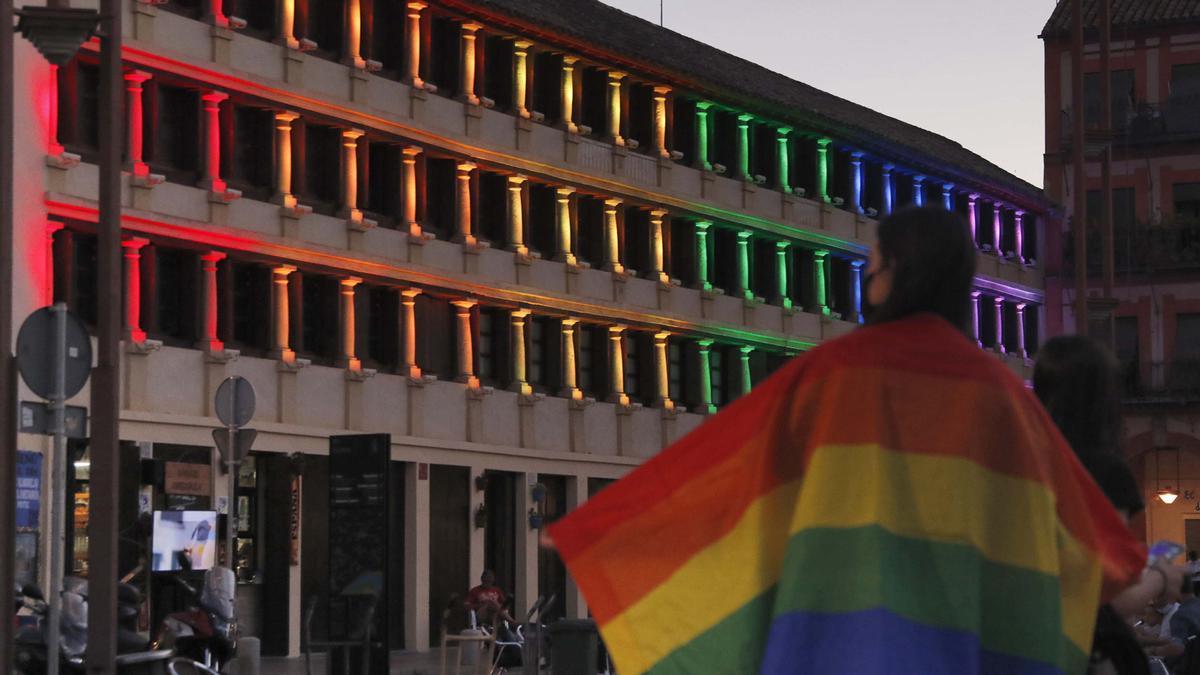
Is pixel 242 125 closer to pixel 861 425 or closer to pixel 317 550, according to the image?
pixel 317 550

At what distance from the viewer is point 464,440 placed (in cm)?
5050

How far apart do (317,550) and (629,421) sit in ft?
44.9

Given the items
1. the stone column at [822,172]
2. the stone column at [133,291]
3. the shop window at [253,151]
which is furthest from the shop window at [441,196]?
the stone column at [822,172]

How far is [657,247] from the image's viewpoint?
57.9m

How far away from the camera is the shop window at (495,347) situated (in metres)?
52.1

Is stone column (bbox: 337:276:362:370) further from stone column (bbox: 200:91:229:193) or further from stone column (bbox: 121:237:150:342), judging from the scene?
stone column (bbox: 121:237:150:342)

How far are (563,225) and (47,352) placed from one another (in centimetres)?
3748

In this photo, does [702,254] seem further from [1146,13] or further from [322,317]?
[1146,13]

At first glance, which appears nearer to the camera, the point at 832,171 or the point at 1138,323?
the point at 832,171

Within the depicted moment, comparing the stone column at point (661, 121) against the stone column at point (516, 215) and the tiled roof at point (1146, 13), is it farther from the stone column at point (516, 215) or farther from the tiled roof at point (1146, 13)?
the tiled roof at point (1146, 13)

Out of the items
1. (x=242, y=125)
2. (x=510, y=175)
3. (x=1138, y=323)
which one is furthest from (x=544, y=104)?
(x=1138, y=323)

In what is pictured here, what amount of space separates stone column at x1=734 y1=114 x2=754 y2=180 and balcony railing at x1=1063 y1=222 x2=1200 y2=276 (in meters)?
16.1

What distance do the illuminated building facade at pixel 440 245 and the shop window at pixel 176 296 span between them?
0.15 ft

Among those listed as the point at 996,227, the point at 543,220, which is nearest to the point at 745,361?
the point at 543,220
